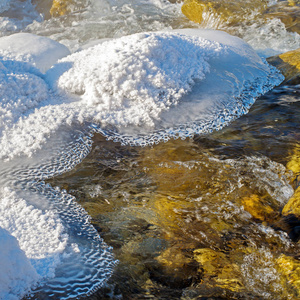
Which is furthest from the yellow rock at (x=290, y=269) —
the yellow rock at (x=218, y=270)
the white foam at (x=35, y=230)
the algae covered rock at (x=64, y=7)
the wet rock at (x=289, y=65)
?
the algae covered rock at (x=64, y=7)

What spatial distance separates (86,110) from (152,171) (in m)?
0.62

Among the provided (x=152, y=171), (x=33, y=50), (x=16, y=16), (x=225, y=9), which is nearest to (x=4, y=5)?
(x=16, y=16)

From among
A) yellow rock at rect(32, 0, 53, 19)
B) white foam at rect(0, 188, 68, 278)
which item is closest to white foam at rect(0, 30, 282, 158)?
white foam at rect(0, 188, 68, 278)

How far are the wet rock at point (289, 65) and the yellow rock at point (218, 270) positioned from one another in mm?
2056

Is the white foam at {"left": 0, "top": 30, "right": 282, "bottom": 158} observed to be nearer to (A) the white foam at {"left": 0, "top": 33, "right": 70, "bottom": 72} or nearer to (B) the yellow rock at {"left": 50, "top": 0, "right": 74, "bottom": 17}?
(A) the white foam at {"left": 0, "top": 33, "right": 70, "bottom": 72}

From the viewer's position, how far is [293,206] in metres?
1.66

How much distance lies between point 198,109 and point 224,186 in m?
0.66

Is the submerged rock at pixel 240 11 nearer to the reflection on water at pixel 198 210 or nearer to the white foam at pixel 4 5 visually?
the reflection on water at pixel 198 210

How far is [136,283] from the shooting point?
4.45ft

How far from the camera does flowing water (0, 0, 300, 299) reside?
1.36 m

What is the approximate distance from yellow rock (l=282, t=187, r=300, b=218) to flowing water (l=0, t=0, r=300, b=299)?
0.04 m

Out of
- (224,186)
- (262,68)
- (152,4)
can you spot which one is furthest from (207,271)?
(152,4)

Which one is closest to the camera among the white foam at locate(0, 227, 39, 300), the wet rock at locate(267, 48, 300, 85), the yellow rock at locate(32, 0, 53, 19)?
the white foam at locate(0, 227, 39, 300)

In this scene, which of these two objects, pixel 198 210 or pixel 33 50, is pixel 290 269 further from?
pixel 33 50
